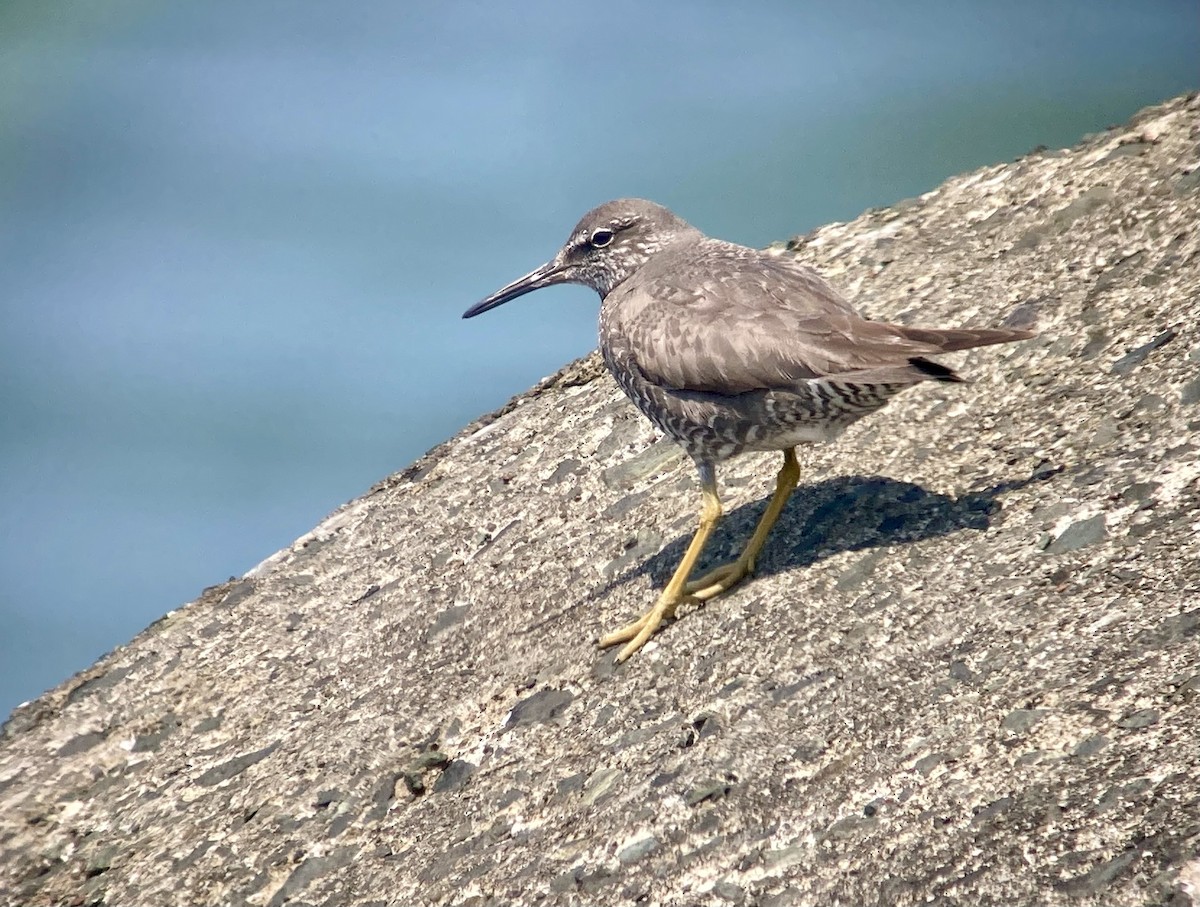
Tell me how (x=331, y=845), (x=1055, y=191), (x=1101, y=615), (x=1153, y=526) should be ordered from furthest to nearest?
(x=1055, y=191), (x=331, y=845), (x=1153, y=526), (x=1101, y=615)

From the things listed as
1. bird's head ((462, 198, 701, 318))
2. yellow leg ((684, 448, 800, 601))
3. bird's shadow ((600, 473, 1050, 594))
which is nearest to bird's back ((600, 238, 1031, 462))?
yellow leg ((684, 448, 800, 601))

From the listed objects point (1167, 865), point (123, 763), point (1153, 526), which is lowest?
point (1167, 865)

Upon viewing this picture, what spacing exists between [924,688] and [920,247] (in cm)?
451

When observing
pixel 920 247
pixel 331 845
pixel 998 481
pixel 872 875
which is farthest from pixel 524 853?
pixel 920 247

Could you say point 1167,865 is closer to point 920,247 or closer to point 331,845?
point 331,845

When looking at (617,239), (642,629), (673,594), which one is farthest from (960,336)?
(617,239)

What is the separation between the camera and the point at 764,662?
6.19 meters

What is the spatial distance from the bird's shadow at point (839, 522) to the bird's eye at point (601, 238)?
2.29 metres

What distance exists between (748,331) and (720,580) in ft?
4.63

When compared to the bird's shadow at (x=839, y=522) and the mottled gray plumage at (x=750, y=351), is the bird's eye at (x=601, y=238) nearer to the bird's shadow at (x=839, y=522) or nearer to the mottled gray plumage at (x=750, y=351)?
the mottled gray plumage at (x=750, y=351)

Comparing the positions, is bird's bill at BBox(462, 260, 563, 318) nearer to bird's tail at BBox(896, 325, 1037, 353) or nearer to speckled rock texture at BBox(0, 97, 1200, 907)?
speckled rock texture at BBox(0, 97, 1200, 907)

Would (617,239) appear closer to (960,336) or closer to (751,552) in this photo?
(751,552)

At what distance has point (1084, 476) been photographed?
6355mm

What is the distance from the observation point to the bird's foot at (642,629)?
6.75 meters
